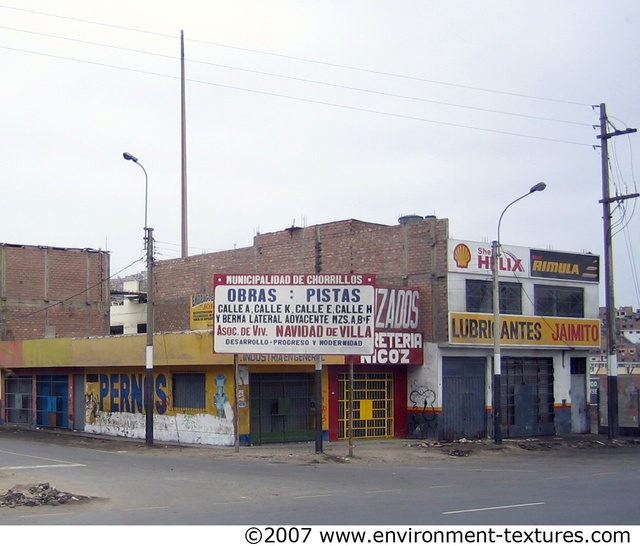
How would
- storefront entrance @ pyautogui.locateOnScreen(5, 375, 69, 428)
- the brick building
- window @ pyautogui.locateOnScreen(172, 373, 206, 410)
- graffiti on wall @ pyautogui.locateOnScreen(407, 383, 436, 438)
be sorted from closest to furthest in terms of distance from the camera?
window @ pyautogui.locateOnScreen(172, 373, 206, 410), graffiti on wall @ pyautogui.locateOnScreen(407, 383, 436, 438), storefront entrance @ pyautogui.locateOnScreen(5, 375, 69, 428), the brick building

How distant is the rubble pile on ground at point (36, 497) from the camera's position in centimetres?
1572

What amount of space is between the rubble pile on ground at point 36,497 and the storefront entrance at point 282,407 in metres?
13.8

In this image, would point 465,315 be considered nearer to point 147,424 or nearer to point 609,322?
point 609,322

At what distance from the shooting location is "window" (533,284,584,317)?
37194 millimetres

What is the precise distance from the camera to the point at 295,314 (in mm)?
27453

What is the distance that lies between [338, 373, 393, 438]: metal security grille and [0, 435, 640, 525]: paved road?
6184 mm

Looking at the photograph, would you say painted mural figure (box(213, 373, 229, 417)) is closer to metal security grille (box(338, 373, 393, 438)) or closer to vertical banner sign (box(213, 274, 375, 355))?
vertical banner sign (box(213, 274, 375, 355))

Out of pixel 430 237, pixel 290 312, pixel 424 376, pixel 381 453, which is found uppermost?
pixel 430 237

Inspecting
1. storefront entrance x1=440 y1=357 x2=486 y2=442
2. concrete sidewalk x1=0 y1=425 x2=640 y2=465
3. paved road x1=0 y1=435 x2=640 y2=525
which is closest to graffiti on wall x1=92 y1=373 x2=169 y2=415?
concrete sidewalk x1=0 y1=425 x2=640 y2=465

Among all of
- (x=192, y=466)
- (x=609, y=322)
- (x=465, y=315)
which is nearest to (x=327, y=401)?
(x=465, y=315)

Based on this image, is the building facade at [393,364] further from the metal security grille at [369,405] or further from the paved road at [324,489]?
the paved road at [324,489]

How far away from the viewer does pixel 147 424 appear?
1212 inches

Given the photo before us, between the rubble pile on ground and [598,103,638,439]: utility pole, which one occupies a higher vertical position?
[598,103,638,439]: utility pole

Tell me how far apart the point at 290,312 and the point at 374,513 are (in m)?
14.2
